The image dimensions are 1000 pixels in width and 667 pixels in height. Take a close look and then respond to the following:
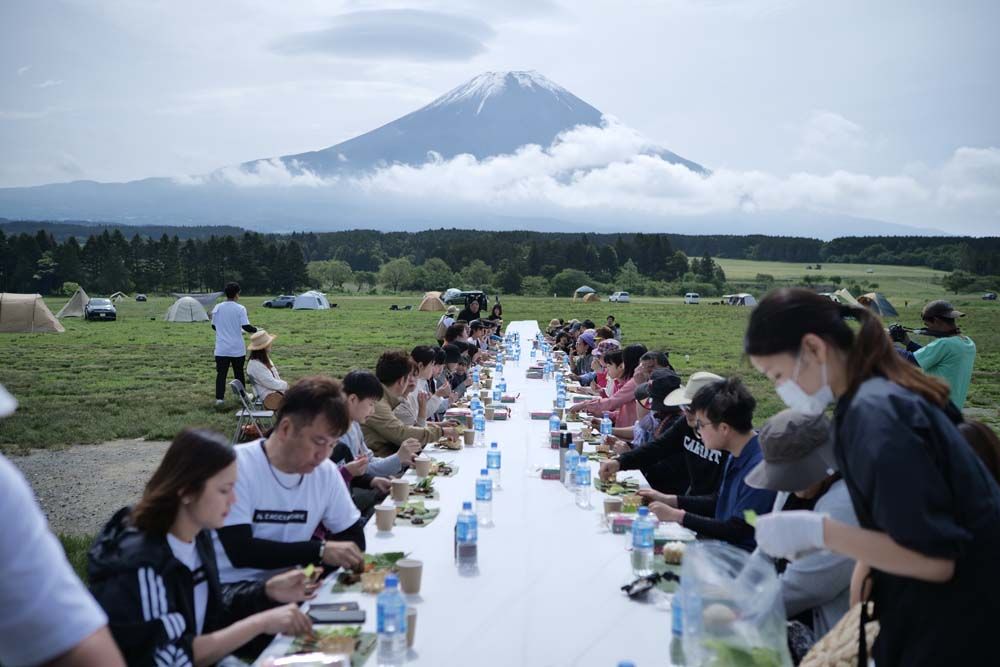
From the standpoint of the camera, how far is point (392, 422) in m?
6.34

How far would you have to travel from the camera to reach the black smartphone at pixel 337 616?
3.01 metres

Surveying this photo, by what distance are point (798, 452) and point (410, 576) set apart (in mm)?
1754

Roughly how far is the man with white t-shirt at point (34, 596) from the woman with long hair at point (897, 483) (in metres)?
1.82

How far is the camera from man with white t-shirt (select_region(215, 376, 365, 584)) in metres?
3.58

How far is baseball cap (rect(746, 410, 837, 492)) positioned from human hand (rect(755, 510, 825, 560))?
31.1 inches

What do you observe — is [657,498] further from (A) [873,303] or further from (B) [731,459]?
(A) [873,303]

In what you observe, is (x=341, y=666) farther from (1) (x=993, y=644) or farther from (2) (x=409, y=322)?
(2) (x=409, y=322)

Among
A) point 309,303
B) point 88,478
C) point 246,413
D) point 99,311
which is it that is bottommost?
point 309,303

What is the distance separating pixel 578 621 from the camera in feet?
10.2

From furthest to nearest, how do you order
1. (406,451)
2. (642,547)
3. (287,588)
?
1. (406,451)
2. (642,547)
3. (287,588)

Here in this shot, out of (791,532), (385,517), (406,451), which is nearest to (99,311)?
(406,451)

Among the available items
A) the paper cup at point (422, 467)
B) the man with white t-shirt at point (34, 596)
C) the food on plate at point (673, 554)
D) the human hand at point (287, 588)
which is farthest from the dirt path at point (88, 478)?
the man with white t-shirt at point (34, 596)

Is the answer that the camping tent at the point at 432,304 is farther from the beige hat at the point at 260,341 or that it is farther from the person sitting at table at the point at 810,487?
the person sitting at table at the point at 810,487

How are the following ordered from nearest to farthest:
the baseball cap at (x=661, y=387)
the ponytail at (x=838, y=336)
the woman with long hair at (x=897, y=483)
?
the woman with long hair at (x=897, y=483), the ponytail at (x=838, y=336), the baseball cap at (x=661, y=387)
